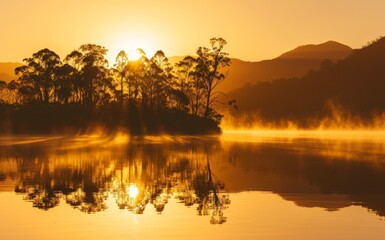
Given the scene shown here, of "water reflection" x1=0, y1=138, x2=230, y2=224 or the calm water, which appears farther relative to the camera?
"water reflection" x1=0, y1=138, x2=230, y2=224

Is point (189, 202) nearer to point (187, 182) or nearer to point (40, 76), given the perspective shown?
point (187, 182)

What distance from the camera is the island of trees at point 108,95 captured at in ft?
441

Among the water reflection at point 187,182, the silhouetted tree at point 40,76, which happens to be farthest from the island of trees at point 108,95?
the water reflection at point 187,182

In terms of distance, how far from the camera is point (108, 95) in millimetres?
144875

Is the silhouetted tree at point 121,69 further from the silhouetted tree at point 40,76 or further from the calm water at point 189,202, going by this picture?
the calm water at point 189,202

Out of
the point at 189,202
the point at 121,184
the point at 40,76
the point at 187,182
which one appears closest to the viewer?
the point at 189,202

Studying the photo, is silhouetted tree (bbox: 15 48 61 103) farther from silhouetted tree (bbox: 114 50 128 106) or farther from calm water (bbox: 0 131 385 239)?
calm water (bbox: 0 131 385 239)

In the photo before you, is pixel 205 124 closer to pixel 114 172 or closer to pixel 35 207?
pixel 114 172

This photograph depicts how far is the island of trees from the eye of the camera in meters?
134

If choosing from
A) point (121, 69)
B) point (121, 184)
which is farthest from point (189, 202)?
point (121, 69)

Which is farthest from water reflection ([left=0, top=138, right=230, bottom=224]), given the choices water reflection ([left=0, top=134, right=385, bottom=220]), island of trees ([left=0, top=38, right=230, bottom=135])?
island of trees ([left=0, top=38, right=230, bottom=135])

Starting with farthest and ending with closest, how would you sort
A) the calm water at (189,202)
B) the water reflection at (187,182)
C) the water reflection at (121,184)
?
the water reflection at (187,182), the water reflection at (121,184), the calm water at (189,202)

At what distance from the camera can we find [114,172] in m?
38.7

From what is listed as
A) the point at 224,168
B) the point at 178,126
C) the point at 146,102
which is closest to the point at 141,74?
the point at 146,102
